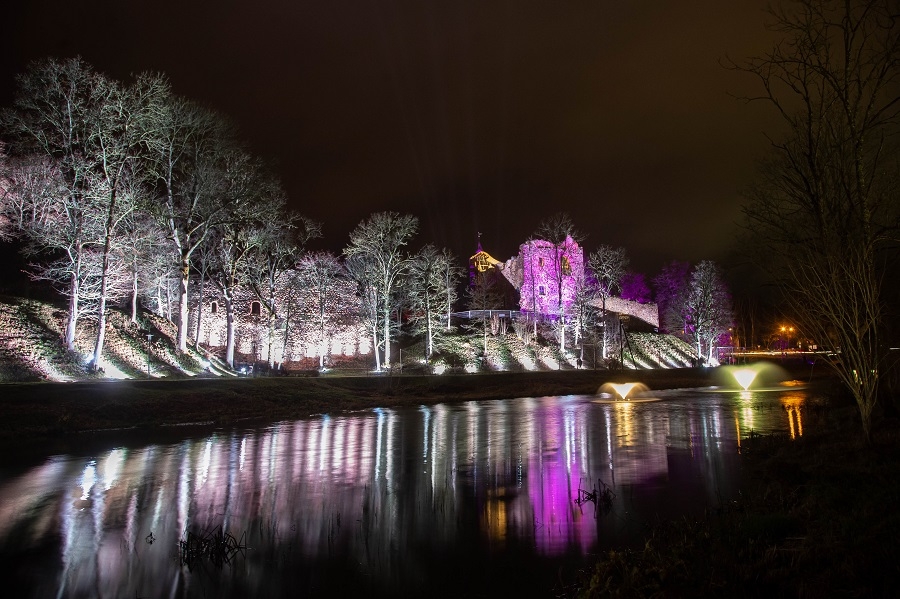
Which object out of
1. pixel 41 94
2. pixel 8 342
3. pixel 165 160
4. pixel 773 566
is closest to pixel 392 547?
pixel 773 566

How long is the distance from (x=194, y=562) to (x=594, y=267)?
69410 millimetres

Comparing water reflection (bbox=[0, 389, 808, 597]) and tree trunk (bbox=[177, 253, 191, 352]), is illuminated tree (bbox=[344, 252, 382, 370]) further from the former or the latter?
water reflection (bbox=[0, 389, 808, 597])

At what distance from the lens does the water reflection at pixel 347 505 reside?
8.12 meters

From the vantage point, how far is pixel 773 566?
633 centimetres

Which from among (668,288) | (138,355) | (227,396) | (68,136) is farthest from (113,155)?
(668,288)

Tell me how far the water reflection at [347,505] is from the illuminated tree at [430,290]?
1596 inches

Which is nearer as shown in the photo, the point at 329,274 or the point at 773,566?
the point at 773,566

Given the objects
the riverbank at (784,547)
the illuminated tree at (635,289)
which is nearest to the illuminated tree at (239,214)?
the riverbank at (784,547)

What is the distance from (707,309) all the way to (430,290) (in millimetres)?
37998

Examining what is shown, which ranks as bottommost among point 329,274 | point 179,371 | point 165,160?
point 179,371

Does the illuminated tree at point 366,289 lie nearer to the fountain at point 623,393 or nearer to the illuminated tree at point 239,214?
the illuminated tree at point 239,214

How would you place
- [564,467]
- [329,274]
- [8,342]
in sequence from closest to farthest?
1. [564,467]
2. [8,342]
3. [329,274]

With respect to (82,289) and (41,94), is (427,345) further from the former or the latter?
(41,94)

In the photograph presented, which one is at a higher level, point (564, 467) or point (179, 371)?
point (179, 371)
